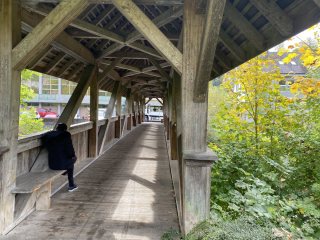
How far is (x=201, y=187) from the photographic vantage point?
2.79 m

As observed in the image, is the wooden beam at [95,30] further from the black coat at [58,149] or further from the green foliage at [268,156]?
the green foliage at [268,156]

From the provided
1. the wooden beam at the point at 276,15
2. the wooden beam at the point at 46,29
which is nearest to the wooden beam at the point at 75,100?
the wooden beam at the point at 46,29

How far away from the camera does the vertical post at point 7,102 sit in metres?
2.88

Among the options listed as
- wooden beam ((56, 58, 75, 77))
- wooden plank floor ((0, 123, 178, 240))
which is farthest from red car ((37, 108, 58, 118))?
wooden plank floor ((0, 123, 178, 240))

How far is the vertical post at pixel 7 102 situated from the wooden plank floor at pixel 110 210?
439 mm

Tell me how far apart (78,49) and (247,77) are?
471cm

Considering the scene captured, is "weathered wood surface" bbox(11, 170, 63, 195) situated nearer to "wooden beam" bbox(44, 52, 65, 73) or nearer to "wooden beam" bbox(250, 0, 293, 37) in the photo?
"wooden beam" bbox(44, 52, 65, 73)

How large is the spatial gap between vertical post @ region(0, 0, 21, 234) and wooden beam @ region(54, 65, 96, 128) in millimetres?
1952

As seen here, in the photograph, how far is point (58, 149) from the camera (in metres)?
4.16

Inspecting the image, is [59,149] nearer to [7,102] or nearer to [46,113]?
[7,102]

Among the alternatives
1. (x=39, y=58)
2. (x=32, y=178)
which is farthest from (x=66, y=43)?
(x=32, y=178)

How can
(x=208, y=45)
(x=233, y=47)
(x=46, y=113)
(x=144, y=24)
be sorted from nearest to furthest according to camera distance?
(x=208, y=45) < (x=144, y=24) < (x=233, y=47) < (x=46, y=113)

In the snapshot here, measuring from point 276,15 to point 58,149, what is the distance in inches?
138

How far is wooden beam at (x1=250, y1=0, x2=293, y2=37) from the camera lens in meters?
2.48
